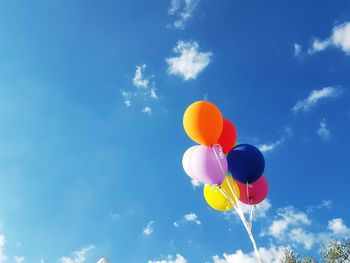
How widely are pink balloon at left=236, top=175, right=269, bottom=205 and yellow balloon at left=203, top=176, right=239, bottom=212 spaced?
290mm

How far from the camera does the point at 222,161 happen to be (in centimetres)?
1041

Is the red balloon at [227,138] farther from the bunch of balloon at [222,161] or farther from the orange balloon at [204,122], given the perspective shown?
the orange balloon at [204,122]

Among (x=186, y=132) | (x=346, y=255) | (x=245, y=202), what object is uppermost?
(x=346, y=255)

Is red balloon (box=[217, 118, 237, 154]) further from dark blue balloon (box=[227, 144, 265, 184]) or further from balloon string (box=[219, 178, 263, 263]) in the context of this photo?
balloon string (box=[219, 178, 263, 263])

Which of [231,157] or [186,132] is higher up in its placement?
[186,132]

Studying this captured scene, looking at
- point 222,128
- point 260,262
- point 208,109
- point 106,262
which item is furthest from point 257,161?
point 106,262

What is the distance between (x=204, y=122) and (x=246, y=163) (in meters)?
1.73

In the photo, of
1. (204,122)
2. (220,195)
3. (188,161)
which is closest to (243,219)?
(220,195)

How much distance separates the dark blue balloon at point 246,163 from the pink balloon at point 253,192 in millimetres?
490

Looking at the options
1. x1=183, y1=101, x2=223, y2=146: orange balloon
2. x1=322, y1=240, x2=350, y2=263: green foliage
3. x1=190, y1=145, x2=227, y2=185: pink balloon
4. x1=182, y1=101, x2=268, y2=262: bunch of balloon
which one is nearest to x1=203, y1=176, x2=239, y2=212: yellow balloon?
x1=182, y1=101, x2=268, y2=262: bunch of balloon

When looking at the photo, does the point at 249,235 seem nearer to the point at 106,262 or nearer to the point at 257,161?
the point at 257,161

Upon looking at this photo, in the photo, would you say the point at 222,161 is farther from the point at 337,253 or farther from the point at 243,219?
the point at 337,253

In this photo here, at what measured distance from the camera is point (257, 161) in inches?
423

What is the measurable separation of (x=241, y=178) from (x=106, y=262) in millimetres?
6860
